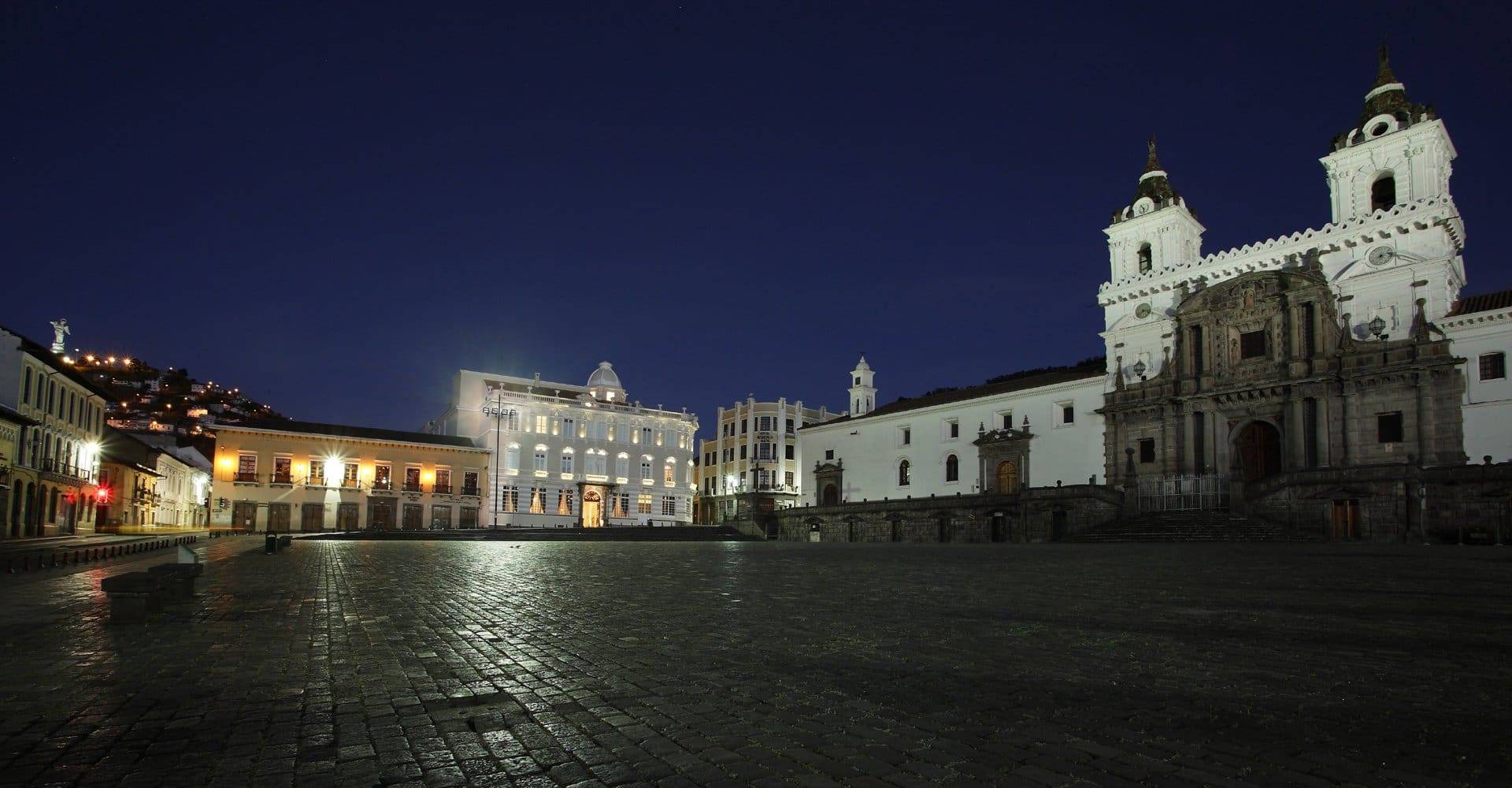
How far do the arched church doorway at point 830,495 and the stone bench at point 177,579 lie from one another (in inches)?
2239

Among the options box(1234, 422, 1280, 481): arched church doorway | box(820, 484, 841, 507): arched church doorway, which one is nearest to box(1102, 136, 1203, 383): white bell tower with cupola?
box(1234, 422, 1280, 481): arched church doorway

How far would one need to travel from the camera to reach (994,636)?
8203mm

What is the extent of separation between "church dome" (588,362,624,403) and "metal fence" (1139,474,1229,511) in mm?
46524

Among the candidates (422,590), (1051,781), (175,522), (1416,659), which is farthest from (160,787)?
(175,522)

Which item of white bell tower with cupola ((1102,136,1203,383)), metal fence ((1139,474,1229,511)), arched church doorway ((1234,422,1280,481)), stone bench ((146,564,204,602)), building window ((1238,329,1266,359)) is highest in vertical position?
white bell tower with cupola ((1102,136,1203,383))

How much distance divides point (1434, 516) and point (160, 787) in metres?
40.2

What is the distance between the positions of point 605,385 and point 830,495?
24.7m

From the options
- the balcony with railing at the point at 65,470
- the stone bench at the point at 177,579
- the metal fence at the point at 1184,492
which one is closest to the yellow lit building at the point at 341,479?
the balcony with railing at the point at 65,470

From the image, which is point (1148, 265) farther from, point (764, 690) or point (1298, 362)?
point (764, 690)

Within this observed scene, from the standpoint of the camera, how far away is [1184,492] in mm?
45031

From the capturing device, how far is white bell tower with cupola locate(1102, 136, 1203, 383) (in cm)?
5041

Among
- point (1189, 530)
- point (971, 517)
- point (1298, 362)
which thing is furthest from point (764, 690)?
point (971, 517)

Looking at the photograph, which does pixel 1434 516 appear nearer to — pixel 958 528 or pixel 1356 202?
pixel 1356 202

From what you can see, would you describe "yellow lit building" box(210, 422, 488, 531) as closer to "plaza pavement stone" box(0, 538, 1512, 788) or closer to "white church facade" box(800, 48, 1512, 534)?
"white church facade" box(800, 48, 1512, 534)
